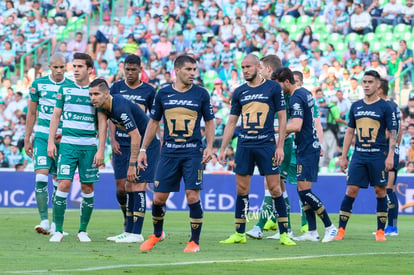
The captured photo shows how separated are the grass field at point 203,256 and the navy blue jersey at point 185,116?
1.28 m

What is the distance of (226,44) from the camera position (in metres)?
29.8

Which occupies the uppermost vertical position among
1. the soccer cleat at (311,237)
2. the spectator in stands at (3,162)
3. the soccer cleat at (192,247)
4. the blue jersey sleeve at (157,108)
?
the blue jersey sleeve at (157,108)

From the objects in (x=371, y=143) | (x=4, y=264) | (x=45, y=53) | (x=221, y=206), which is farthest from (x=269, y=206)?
(x=45, y=53)

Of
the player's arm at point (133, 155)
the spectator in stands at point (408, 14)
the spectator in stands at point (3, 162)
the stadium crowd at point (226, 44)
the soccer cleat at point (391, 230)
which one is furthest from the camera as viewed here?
the spectator in stands at point (408, 14)

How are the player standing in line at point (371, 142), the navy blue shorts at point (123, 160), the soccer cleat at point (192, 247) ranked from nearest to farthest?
the soccer cleat at point (192, 247) < the navy blue shorts at point (123, 160) < the player standing in line at point (371, 142)

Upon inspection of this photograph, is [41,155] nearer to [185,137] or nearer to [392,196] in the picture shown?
[185,137]

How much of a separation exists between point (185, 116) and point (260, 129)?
137 centimetres

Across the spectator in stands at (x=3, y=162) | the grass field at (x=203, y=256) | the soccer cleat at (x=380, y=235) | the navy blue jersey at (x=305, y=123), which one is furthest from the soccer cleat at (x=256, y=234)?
the spectator in stands at (x=3, y=162)

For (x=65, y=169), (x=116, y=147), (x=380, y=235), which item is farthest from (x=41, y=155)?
(x=380, y=235)

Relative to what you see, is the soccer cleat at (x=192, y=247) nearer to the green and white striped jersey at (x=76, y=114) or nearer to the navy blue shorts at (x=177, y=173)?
the navy blue shorts at (x=177, y=173)

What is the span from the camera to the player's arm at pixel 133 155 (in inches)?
505

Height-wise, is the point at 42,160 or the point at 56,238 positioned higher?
the point at 42,160

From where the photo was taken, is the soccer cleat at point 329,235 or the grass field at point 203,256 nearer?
the grass field at point 203,256

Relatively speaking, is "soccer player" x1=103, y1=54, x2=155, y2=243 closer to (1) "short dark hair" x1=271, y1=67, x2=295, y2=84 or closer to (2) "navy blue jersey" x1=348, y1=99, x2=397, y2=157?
(1) "short dark hair" x1=271, y1=67, x2=295, y2=84
